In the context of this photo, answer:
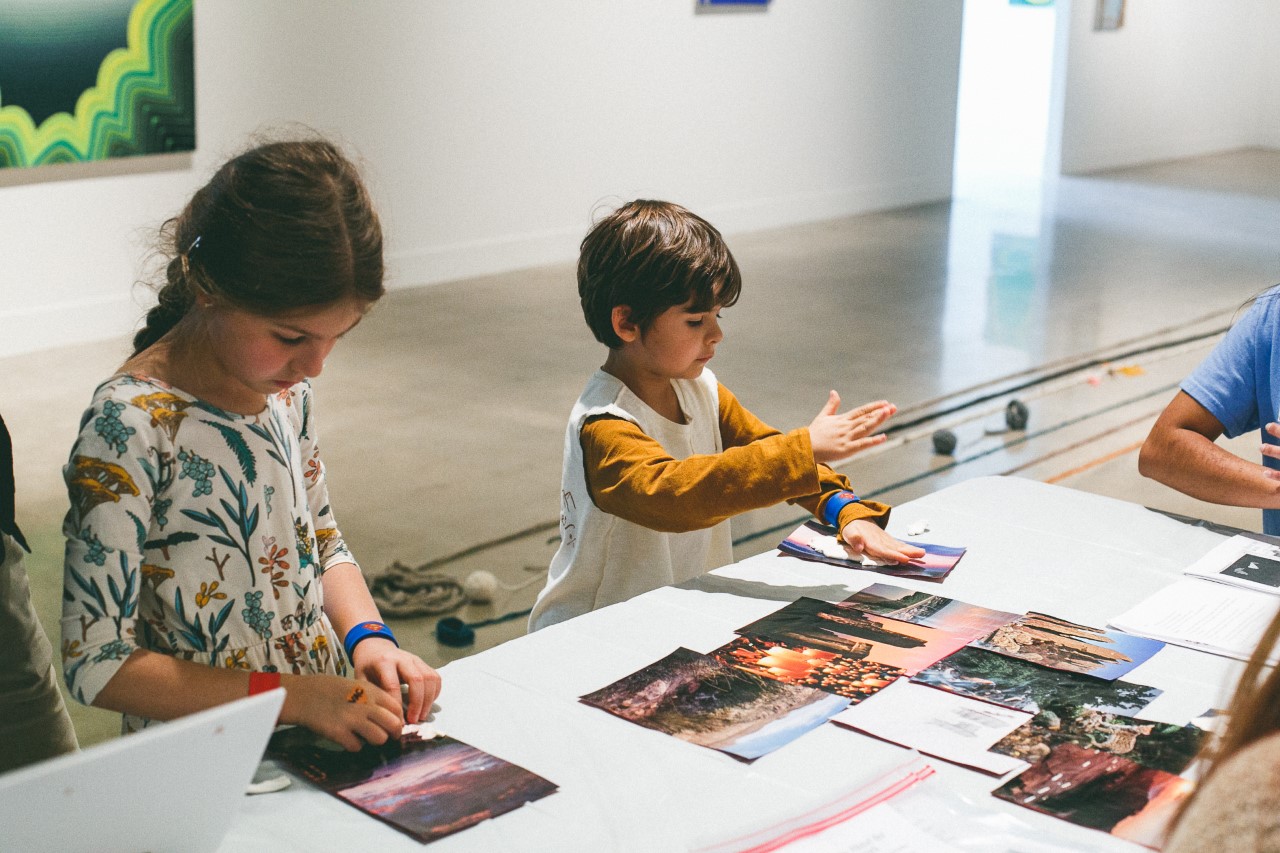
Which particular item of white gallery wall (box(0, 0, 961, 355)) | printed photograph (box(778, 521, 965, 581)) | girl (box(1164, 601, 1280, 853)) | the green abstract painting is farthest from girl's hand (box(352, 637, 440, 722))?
the green abstract painting

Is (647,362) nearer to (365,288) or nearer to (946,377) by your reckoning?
(365,288)

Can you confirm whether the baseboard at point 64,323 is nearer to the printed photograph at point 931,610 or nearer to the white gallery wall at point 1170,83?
the printed photograph at point 931,610

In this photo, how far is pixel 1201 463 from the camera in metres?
2.24

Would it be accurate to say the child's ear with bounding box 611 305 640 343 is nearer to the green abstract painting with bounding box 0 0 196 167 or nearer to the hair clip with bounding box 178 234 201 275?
the hair clip with bounding box 178 234 201 275

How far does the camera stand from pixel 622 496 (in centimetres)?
189

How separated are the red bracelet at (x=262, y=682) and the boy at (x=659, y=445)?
2.03 feet

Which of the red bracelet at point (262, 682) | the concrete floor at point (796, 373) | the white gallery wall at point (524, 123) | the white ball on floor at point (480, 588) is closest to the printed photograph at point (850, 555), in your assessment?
the red bracelet at point (262, 682)

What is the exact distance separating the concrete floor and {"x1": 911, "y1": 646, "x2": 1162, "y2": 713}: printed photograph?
1.74 meters

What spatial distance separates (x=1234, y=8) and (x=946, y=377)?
10.1 metres

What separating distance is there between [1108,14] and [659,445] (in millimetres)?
11136

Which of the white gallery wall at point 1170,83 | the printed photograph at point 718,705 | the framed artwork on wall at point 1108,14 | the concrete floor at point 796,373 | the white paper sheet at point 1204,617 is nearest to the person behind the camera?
the printed photograph at point 718,705

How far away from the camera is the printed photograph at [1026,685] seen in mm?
1498

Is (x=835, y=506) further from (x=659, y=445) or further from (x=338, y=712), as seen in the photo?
(x=338, y=712)

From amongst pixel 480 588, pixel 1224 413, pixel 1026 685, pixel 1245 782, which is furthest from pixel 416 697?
pixel 480 588
